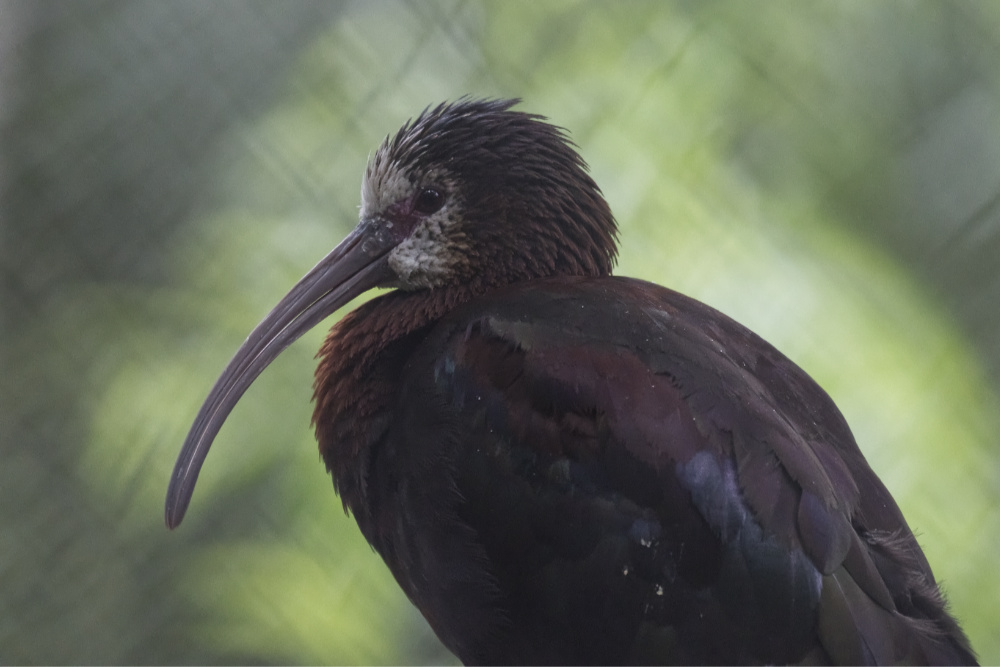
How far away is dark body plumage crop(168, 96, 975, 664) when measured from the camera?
1544 mm

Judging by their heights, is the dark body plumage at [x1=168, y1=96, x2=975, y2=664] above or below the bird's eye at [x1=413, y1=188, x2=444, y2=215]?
below

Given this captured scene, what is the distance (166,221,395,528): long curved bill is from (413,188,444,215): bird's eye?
8cm

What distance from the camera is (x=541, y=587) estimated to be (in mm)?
1655

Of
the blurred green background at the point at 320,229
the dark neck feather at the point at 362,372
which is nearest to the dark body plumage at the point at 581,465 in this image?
the dark neck feather at the point at 362,372

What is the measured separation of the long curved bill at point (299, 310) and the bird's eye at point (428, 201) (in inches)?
3.3

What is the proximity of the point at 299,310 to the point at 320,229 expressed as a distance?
88 centimetres

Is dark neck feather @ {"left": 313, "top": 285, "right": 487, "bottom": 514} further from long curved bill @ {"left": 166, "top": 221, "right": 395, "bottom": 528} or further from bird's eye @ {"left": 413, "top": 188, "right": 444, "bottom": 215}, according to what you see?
bird's eye @ {"left": 413, "top": 188, "right": 444, "bottom": 215}

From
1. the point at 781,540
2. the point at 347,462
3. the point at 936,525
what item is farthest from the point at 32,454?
the point at 936,525

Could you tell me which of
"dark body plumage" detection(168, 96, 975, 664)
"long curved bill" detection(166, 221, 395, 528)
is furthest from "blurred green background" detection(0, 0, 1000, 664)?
"dark body plumage" detection(168, 96, 975, 664)

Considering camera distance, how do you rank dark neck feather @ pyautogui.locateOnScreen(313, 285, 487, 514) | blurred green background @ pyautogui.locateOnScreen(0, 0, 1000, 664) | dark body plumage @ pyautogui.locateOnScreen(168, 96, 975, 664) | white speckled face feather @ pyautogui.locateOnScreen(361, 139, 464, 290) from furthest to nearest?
1. blurred green background @ pyautogui.locateOnScreen(0, 0, 1000, 664)
2. white speckled face feather @ pyautogui.locateOnScreen(361, 139, 464, 290)
3. dark neck feather @ pyautogui.locateOnScreen(313, 285, 487, 514)
4. dark body plumage @ pyautogui.locateOnScreen(168, 96, 975, 664)

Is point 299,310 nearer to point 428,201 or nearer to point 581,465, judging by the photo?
point 428,201

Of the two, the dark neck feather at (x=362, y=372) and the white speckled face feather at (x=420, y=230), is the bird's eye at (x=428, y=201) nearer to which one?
the white speckled face feather at (x=420, y=230)

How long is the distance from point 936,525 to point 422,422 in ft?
5.99

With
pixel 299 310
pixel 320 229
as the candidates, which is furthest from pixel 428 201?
pixel 320 229
